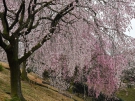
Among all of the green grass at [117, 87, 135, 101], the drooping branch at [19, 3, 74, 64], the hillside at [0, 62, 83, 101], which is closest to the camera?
the drooping branch at [19, 3, 74, 64]

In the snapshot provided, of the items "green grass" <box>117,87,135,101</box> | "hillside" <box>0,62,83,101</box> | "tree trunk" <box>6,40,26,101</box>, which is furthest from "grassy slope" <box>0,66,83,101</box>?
"green grass" <box>117,87,135,101</box>

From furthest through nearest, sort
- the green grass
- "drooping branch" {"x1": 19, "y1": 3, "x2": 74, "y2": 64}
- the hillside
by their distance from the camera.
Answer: the green grass < the hillside < "drooping branch" {"x1": 19, "y1": 3, "x2": 74, "y2": 64}

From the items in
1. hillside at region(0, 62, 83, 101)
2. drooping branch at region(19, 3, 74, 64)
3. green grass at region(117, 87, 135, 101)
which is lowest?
green grass at region(117, 87, 135, 101)

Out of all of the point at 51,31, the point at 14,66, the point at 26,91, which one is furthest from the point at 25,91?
the point at 51,31

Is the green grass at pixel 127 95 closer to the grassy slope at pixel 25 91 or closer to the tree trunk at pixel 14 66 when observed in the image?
the grassy slope at pixel 25 91

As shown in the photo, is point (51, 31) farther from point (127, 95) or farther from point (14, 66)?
point (127, 95)

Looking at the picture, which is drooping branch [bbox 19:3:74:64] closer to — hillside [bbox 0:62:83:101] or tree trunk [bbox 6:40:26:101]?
tree trunk [bbox 6:40:26:101]

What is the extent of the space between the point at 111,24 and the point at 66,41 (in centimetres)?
255

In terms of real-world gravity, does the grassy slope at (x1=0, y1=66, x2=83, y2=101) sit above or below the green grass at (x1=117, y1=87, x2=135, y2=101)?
above

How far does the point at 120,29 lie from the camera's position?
13.1 m

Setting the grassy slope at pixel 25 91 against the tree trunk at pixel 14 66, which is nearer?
the tree trunk at pixel 14 66

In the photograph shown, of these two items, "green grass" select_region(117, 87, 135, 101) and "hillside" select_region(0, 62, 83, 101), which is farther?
"green grass" select_region(117, 87, 135, 101)

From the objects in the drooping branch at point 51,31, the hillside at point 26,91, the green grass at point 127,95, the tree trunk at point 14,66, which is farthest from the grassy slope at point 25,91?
the green grass at point 127,95

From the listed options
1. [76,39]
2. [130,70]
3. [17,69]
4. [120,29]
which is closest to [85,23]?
[76,39]
